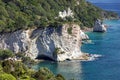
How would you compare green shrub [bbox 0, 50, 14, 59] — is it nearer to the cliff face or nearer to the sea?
the cliff face

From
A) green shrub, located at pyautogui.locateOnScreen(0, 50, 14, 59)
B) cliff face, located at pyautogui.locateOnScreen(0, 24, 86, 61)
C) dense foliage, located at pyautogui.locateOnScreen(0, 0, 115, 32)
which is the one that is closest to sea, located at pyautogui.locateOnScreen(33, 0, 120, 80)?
cliff face, located at pyautogui.locateOnScreen(0, 24, 86, 61)

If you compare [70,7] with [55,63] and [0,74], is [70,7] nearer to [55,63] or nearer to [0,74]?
[55,63]

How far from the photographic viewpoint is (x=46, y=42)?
200ft

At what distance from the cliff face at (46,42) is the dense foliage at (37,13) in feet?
2.73

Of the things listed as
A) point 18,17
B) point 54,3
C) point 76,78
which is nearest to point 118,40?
point 54,3

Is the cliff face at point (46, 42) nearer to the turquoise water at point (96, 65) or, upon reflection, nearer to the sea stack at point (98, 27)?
the turquoise water at point (96, 65)

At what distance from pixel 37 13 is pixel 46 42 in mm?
13070

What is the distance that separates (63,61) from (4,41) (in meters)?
7.14

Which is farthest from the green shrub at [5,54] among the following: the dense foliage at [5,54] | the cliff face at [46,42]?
the cliff face at [46,42]

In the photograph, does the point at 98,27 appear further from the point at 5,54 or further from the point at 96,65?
the point at 5,54

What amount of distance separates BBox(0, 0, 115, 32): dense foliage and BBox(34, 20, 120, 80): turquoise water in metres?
5.39

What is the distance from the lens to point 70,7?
91312 mm

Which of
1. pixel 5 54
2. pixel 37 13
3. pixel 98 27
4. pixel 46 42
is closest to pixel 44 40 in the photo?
pixel 46 42

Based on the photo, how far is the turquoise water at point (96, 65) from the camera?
51.3 metres
